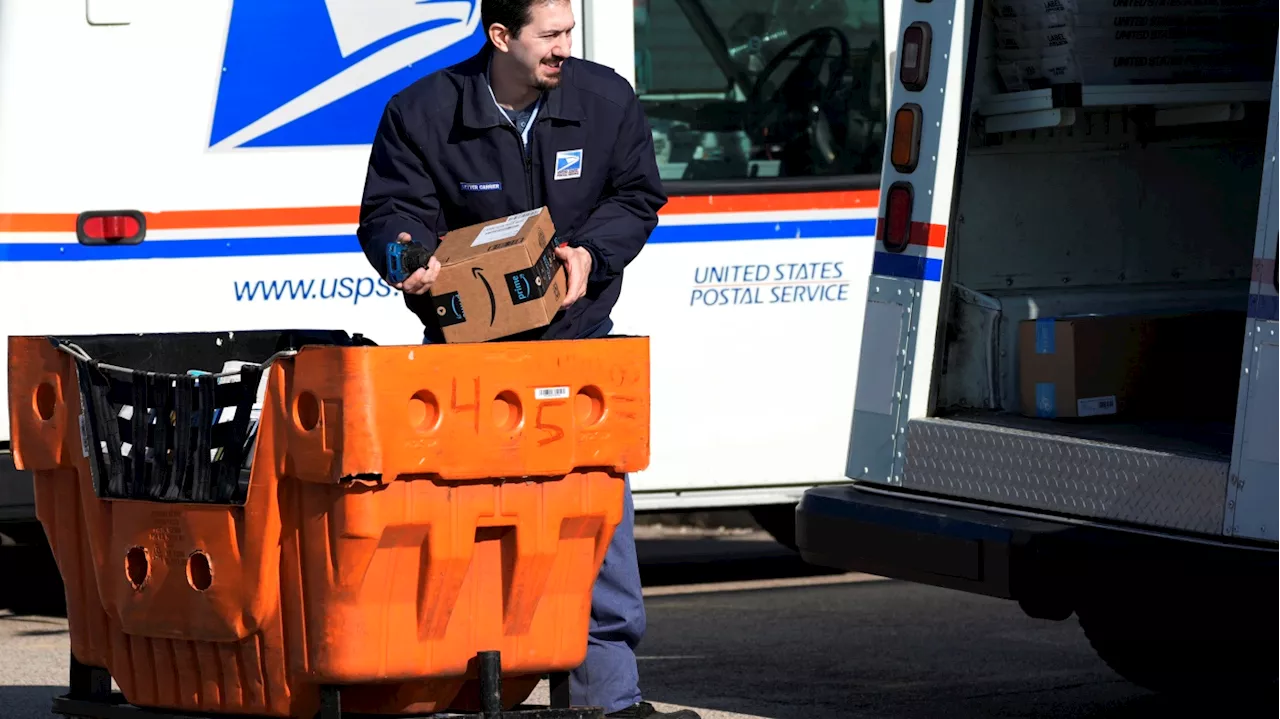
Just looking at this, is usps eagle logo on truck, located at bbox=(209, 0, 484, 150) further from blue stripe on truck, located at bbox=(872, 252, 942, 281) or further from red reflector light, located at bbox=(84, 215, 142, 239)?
blue stripe on truck, located at bbox=(872, 252, 942, 281)

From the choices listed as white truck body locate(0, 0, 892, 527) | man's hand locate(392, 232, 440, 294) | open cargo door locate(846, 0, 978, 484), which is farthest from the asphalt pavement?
Result: man's hand locate(392, 232, 440, 294)

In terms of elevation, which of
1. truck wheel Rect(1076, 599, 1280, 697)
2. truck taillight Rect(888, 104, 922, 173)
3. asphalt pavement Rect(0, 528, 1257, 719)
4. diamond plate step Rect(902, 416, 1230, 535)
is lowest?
asphalt pavement Rect(0, 528, 1257, 719)

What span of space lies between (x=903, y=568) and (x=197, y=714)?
1891 millimetres

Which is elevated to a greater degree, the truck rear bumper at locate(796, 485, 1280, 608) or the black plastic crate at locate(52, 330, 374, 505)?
the black plastic crate at locate(52, 330, 374, 505)

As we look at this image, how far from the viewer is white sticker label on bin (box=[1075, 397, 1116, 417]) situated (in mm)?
5671

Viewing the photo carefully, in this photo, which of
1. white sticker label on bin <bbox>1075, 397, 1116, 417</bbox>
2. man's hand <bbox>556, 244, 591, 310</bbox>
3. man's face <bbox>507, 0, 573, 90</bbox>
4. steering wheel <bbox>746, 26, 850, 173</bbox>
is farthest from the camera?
steering wheel <bbox>746, 26, 850, 173</bbox>

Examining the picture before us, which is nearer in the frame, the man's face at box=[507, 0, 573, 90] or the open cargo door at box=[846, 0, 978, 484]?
the man's face at box=[507, 0, 573, 90]

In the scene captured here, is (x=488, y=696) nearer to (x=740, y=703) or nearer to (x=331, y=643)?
(x=331, y=643)

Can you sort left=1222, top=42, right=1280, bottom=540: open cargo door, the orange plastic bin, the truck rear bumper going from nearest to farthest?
the orange plastic bin, left=1222, top=42, right=1280, bottom=540: open cargo door, the truck rear bumper

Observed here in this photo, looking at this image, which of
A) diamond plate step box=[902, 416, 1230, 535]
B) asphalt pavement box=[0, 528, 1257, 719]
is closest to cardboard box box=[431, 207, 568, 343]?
diamond plate step box=[902, 416, 1230, 535]

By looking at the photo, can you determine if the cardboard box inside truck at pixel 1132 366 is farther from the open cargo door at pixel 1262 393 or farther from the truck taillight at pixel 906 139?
the open cargo door at pixel 1262 393

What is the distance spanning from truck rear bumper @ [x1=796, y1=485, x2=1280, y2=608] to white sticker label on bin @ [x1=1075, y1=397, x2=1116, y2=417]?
55cm

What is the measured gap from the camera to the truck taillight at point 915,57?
548 cm

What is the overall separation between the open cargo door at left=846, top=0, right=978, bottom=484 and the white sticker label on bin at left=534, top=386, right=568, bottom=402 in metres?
1.73
